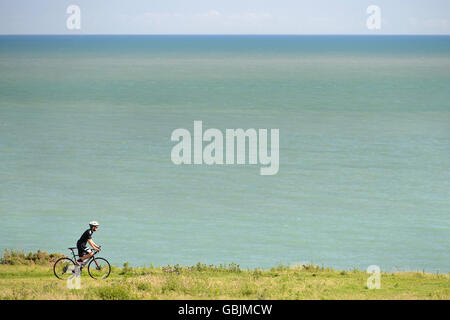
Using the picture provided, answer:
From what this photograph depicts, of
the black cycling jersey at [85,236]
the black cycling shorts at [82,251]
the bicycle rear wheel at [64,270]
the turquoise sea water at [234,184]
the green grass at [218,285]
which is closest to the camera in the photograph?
the black cycling jersey at [85,236]

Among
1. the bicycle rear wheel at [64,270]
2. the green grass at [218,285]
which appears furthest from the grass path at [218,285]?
the bicycle rear wheel at [64,270]

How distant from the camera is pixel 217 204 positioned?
41.9 m

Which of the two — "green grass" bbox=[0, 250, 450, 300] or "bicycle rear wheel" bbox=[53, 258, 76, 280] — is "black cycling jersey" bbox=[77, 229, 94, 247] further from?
"bicycle rear wheel" bbox=[53, 258, 76, 280]

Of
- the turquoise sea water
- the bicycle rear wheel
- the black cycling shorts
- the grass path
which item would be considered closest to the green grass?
the grass path

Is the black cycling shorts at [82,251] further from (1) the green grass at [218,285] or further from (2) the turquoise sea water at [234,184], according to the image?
(2) the turquoise sea water at [234,184]

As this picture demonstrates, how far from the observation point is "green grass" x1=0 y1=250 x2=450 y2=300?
17.9 meters

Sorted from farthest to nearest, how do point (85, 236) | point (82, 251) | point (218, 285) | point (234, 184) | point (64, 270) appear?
1. point (234, 184)
2. point (64, 270)
3. point (218, 285)
4. point (82, 251)
5. point (85, 236)

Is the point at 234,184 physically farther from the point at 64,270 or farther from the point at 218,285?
the point at 218,285

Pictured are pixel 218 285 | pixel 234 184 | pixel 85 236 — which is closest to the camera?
pixel 85 236

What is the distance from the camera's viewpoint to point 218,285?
19.2 metres

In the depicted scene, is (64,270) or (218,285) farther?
(64,270)

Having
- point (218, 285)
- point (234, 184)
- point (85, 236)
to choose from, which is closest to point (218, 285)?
point (218, 285)

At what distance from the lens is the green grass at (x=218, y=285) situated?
58.8 ft
